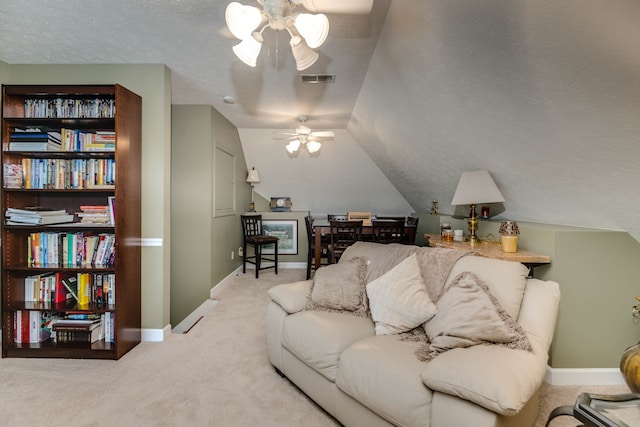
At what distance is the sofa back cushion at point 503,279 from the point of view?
65.5 inches

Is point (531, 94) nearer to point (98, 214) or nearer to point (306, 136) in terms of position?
point (306, 136)

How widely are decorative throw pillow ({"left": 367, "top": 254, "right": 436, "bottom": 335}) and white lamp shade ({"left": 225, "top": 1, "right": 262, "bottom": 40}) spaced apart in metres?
1.62

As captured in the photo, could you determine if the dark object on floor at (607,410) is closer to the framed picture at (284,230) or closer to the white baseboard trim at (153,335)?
the white baseboard trim at (153,335)

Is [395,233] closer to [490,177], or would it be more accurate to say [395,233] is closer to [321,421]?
[490,177]

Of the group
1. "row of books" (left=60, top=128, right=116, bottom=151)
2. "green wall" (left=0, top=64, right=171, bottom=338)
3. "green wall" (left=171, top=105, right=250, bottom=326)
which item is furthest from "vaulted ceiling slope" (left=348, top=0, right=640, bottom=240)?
"row of books" (left=60, top=128, right=116, bottom=151)

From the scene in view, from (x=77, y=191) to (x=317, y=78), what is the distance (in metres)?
2.33

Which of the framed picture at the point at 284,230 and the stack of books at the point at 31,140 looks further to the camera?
the framed picture at the point at 284,230

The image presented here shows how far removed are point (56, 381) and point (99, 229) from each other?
3.81 feet

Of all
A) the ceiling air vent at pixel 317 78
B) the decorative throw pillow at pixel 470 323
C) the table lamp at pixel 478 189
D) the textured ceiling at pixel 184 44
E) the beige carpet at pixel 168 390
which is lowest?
the beige carpet at pixel 168 390

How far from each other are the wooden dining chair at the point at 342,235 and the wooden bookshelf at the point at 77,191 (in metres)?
1.95

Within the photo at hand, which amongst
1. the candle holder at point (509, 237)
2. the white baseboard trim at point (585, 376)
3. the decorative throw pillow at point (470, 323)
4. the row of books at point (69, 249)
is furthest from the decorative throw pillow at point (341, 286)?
the row of books at point (69, 249)

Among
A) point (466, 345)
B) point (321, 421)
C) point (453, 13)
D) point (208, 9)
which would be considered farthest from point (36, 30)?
point (466, 345)

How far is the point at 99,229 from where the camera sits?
271 cm

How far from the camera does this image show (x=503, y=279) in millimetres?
1725
